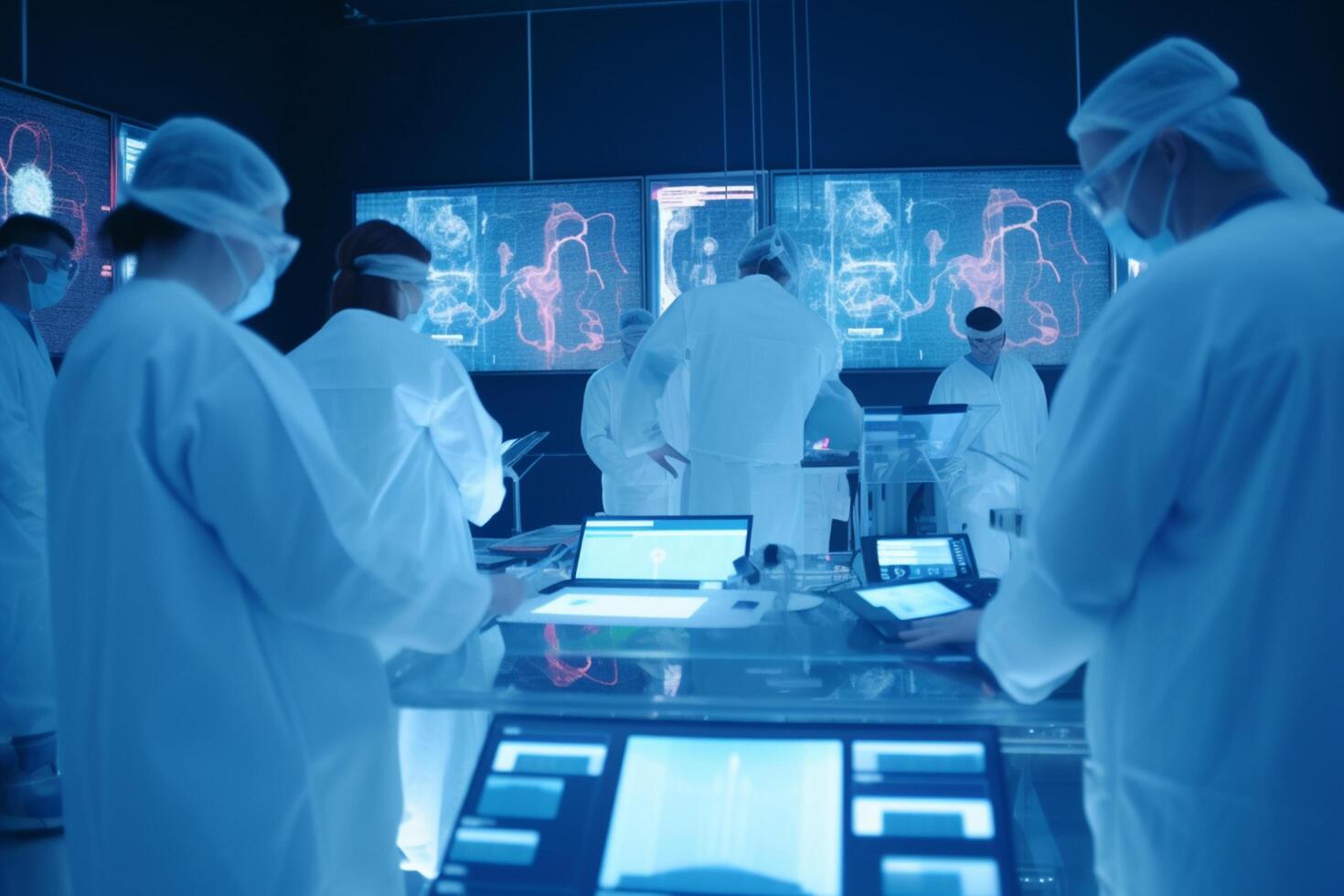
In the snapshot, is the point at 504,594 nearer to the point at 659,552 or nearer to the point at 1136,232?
the point at 659,552

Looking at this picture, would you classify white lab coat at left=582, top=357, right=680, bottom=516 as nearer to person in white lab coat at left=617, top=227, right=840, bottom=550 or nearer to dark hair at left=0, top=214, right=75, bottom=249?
person in white lab coat at left=617, top=227, right=840, bottom=550

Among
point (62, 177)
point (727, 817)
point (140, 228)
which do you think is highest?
point (62, 177)

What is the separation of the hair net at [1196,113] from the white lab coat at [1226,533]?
0.29ft

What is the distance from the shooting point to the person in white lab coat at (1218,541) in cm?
99

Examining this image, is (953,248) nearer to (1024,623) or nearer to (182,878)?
(1024,623)

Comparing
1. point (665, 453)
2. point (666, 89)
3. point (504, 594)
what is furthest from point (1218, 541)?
point (666, 89)

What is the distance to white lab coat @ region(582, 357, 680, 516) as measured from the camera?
4426 mm

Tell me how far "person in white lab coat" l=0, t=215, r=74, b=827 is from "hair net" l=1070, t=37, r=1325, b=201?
3169 millimetres

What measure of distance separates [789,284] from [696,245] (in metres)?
1.79

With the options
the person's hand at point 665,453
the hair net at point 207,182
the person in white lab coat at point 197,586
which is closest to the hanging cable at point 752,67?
the person's hand at point 665,453

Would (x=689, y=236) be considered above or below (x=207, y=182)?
above

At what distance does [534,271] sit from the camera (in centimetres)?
489

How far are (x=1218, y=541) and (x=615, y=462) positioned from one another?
3514 mm

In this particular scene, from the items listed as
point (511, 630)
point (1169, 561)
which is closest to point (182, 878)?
point (511, 630)
